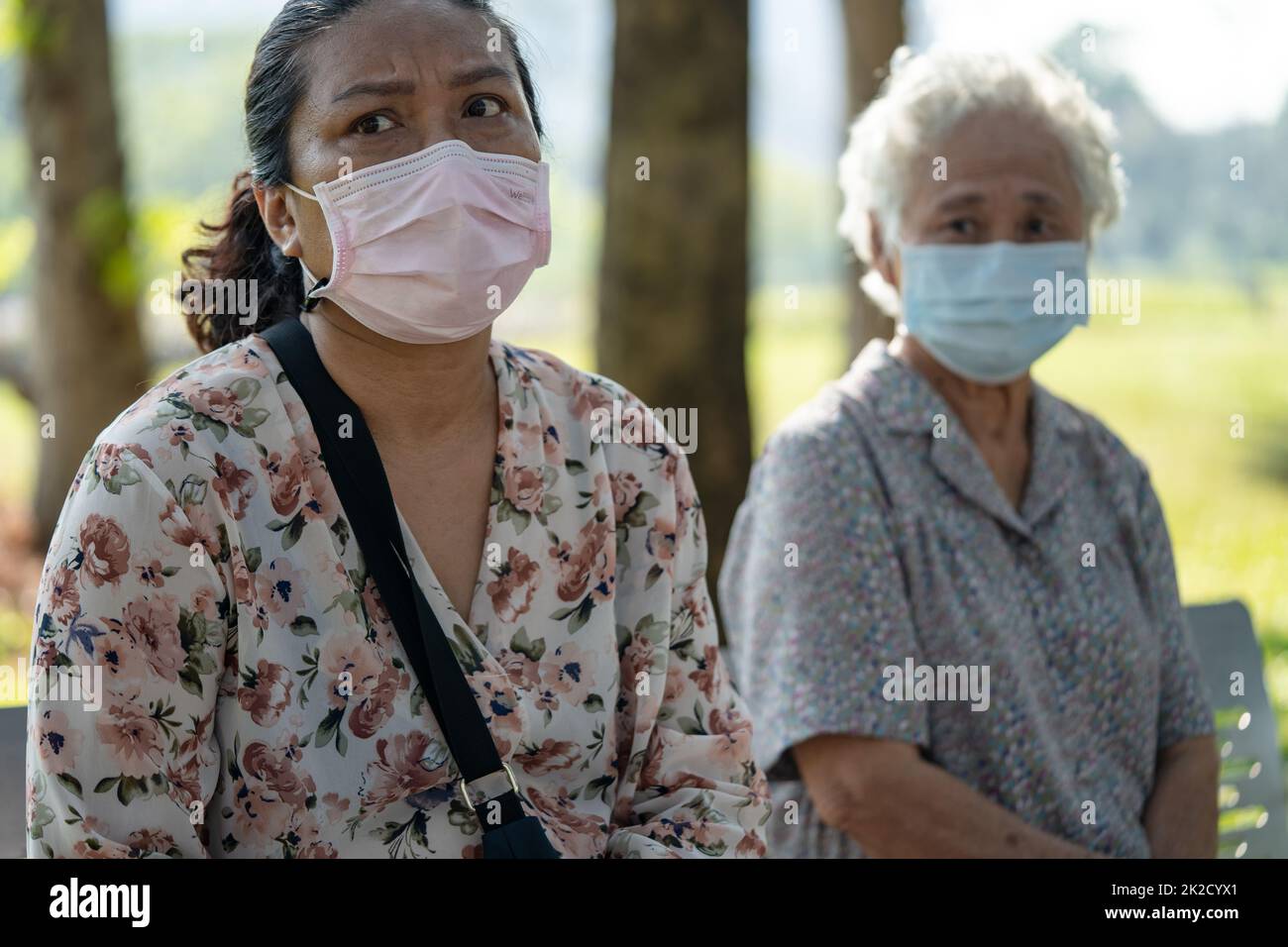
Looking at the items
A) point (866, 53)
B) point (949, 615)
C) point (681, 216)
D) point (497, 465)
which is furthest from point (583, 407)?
point (866, 53)

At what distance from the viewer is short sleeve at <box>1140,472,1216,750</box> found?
299cm

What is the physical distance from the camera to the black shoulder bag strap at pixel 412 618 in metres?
2.06

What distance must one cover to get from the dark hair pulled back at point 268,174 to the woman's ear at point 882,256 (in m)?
1.00

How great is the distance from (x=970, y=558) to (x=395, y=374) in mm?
1266

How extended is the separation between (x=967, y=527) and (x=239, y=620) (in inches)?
59.8

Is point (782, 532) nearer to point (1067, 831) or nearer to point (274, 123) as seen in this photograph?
point (1067, 831)

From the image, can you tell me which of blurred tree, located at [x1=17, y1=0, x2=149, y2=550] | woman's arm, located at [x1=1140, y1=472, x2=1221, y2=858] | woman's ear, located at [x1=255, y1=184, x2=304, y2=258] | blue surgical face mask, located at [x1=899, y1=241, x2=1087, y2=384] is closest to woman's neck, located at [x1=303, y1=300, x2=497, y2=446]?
woman's ear, located at [x1=255, y1=184, x2=304, y2=258]

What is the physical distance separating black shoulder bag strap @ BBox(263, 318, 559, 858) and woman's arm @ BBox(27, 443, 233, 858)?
22 cm

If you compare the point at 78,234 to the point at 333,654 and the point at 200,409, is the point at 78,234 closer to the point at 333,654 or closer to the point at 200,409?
the point at 200,409

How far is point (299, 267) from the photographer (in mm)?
2398

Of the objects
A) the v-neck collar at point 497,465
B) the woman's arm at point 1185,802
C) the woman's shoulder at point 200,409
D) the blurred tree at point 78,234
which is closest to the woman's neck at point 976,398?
the woman's arm at point 1185,802
